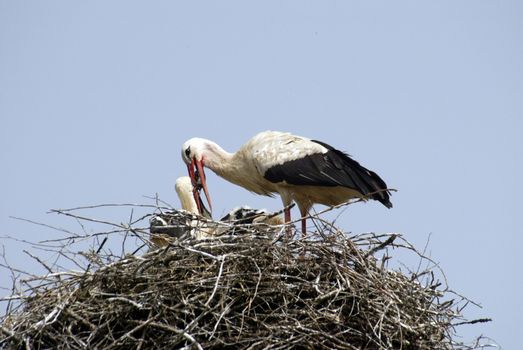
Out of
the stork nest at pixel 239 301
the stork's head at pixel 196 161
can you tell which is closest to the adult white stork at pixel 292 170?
the stork's head at pixel 196 161

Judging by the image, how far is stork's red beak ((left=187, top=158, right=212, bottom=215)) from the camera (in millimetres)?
10391

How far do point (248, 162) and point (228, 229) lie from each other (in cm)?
231

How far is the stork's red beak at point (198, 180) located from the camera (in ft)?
34.1

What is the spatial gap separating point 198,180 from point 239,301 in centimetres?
339

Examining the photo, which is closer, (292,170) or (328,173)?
(328,173)

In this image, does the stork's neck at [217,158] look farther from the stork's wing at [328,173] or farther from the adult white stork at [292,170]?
the stork's wing at [328,173]

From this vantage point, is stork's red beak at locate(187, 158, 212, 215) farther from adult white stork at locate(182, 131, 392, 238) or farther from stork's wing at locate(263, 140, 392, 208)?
stork's wing at locate(263, 140, 392, 208)

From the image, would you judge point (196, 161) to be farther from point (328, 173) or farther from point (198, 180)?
point (328, 173)

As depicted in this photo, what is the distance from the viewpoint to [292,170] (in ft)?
32.1

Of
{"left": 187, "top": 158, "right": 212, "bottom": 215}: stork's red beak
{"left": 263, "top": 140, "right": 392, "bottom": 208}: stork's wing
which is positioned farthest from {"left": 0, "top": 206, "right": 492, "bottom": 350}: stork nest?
{"left": 187, "top": 158, "right": 212, "bottom": 215}: stork's red beak

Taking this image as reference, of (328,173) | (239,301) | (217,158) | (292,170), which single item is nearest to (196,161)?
(217,158)

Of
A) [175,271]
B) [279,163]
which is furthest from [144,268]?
[279,163]

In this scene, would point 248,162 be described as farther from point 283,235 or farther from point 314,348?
point 314,348

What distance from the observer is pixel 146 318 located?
285 inches
